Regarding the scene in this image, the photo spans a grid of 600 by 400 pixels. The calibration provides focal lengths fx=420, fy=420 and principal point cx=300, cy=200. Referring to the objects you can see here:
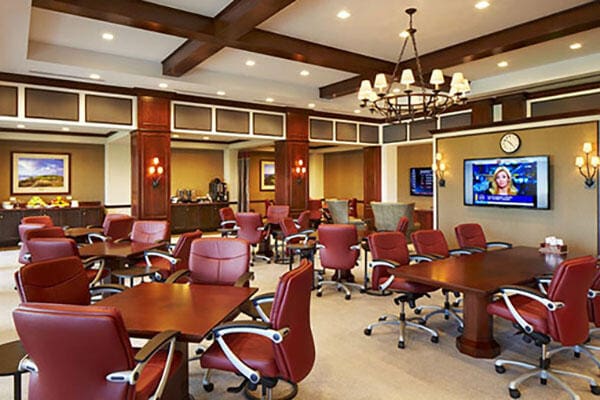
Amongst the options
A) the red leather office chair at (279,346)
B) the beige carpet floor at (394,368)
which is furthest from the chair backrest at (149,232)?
the red leather office chair at (279,346)

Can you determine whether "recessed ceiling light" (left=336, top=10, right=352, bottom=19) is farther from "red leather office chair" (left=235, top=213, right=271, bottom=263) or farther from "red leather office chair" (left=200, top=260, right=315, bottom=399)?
"red leather office chair" (left=200, top=260, right=315, bottom=399)

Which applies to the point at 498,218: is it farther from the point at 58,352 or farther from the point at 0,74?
the point at 0,74

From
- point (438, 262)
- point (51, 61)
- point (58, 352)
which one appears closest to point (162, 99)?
point (51, 61)

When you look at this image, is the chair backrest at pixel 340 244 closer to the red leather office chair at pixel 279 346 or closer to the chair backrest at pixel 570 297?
the chair backrest at pixel 570 297

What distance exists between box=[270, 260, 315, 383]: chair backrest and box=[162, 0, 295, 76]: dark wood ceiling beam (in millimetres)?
3199

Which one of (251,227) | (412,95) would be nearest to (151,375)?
(412,95)

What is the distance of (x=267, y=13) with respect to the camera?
4590 mm

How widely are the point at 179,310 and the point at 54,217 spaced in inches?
362

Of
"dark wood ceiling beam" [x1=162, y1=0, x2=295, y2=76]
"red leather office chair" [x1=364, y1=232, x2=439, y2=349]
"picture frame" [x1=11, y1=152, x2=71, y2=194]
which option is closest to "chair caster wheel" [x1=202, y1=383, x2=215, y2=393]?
"red leather office chair" [x1=364, y1=232, x2=439, y2=349]

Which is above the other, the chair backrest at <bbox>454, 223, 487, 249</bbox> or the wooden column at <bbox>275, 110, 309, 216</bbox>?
the wooden column at <bbox>275, 110, 309, 216</bbox>

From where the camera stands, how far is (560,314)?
9.01 feet

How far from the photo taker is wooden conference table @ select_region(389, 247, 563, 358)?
3.28 m

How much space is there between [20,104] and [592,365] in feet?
26.8

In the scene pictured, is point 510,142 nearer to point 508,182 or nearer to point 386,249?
point 508,182
